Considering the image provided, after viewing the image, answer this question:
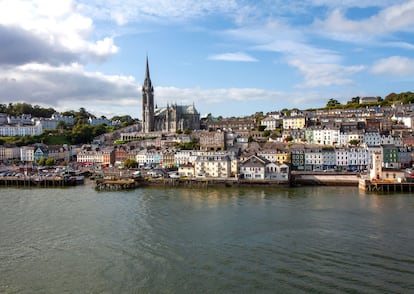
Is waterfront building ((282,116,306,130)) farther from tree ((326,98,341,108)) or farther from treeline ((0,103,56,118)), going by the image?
treeline ((0,103,56,118))

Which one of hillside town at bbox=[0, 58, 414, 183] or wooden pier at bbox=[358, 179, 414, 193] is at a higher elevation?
hillside town at bbox=[0, 58, 414, 183]

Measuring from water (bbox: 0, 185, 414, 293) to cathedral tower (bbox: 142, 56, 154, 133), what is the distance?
36.9 m

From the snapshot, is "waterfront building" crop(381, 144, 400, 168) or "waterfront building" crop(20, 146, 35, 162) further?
"waterfront building" crop(20, 146, 35, 162)

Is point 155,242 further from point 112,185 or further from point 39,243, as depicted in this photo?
point 112,185

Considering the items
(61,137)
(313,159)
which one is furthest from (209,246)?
(61,137)

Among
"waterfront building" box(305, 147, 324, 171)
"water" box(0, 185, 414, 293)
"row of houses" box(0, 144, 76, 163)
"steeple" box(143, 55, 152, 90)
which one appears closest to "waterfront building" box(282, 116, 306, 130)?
"waterfront building" box(305, 147, 324, 171)

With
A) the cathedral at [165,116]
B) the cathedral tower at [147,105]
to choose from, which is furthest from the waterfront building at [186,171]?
the cathedral tower at [147,105]

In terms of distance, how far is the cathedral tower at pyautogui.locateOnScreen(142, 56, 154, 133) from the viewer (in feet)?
189

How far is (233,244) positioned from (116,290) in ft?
14.7

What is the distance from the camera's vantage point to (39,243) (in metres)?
13.3

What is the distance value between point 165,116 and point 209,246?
4683 centimetres

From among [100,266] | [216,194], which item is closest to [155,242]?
[100,266]

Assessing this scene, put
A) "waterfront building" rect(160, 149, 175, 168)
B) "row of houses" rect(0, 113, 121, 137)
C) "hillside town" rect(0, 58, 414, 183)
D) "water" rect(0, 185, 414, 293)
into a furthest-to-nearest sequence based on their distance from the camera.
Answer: "row of houses" rect(0, 113, 121, 137) < "waterfront building" rect(160, 149, 175, 168) < "hillside town" rect(0, 58, 414, 183) < "water" rect(0, 185, 414, 293)

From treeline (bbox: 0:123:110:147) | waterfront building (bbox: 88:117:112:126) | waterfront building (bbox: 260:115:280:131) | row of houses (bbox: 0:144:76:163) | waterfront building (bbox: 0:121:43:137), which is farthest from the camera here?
waterfront building (bbox: 88:117:112:126)
